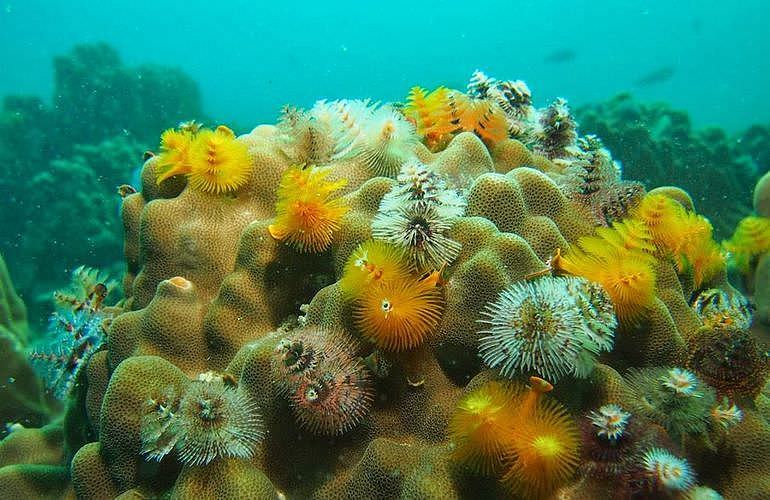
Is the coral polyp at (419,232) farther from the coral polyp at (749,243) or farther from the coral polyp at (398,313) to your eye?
the coral polyp at (749,243)

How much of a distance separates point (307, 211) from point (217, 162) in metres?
1.08

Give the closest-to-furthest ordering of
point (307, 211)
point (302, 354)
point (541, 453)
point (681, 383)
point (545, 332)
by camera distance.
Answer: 1. point (541, 453)
2. point (545, 332)
3. point (681, 383)
4. point (302, 354)
5. point (307, 211)

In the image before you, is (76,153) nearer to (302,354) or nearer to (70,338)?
(70,338)

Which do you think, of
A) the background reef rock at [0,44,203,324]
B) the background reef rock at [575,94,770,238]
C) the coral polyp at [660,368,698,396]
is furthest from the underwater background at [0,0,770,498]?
the background reef rock at [0,44,203,324]

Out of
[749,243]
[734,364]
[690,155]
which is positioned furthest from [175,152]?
[690,155]

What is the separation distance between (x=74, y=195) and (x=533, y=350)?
54.8 ft

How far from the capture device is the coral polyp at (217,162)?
3.55 m

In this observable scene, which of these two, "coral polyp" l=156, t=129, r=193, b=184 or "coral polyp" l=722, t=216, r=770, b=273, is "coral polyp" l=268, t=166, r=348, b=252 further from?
"coral polyp" l=722, t=216, r=770, b=273

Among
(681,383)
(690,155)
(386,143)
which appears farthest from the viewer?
(690,155)

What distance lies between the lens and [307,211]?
302 centimetres

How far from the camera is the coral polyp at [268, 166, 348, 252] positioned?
3.00 m

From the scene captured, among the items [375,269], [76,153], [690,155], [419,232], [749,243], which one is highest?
[419,232]

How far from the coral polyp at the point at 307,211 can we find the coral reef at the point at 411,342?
15mm

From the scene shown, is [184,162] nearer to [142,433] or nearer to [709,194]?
[142,433]
